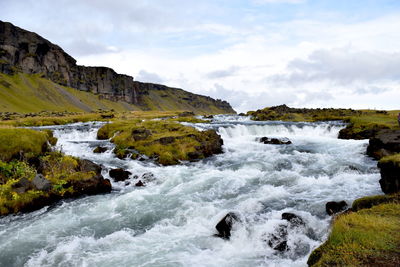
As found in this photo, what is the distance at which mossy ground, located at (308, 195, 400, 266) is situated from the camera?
772 cm

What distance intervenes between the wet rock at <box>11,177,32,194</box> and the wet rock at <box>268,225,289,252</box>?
15787 millimetres

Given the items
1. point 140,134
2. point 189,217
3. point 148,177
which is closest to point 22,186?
point 148,177

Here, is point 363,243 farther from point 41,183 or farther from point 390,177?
point 41,183

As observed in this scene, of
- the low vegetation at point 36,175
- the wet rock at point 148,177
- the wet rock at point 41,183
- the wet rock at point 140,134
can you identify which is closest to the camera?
the low vegetation at point 36,175

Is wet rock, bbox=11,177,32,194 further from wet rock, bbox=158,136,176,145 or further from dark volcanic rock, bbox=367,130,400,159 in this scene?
dark volcanic rock, bbox=367,130,400,159

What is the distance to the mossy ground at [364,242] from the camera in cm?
772

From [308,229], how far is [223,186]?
9832mm

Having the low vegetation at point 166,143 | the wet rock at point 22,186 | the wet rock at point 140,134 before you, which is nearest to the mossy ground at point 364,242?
the wet rock at point 22,186

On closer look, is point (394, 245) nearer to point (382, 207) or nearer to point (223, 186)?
point (382, 207)

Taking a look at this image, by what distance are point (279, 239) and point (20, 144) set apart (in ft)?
71.2

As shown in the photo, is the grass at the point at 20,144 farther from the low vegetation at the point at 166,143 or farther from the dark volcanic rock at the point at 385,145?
the dark volcanic rock at the point at 385,145

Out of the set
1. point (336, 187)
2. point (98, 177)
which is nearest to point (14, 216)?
point (98, 177)

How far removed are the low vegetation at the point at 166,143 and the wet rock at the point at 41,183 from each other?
1233cm

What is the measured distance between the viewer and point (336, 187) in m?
20.2
